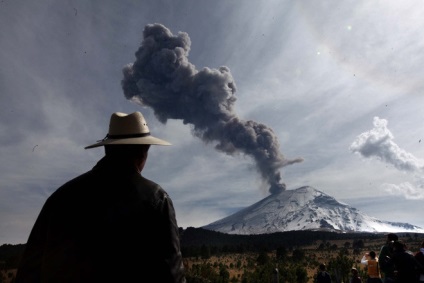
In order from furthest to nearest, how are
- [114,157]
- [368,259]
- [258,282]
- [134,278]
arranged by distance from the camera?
[258,282] → [368,259] → [114,157] → [134,278]

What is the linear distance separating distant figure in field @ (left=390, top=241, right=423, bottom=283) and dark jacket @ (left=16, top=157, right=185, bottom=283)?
23.2 feet

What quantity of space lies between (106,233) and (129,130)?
646 mm

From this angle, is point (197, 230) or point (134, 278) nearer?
point (134, 278)

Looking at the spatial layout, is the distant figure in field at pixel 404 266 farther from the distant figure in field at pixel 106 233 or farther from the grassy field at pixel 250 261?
the grassy field at pixel 250 261

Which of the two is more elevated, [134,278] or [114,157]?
[114,157]

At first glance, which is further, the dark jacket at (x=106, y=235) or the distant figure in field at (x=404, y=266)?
the distant figure in field at (x=404, y=266)

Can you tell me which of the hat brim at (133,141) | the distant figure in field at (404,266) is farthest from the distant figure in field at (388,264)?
the hat brim at (133,141)

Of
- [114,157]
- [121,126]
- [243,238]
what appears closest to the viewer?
[114,157]

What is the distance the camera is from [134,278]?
166 cm

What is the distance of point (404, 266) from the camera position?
721 centimetres

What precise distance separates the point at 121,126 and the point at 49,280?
0.90 m

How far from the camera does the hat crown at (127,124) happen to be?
209cm

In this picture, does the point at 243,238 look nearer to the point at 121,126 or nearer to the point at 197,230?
the point at 197,230

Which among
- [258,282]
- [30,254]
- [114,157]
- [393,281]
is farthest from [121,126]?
[258,282]
